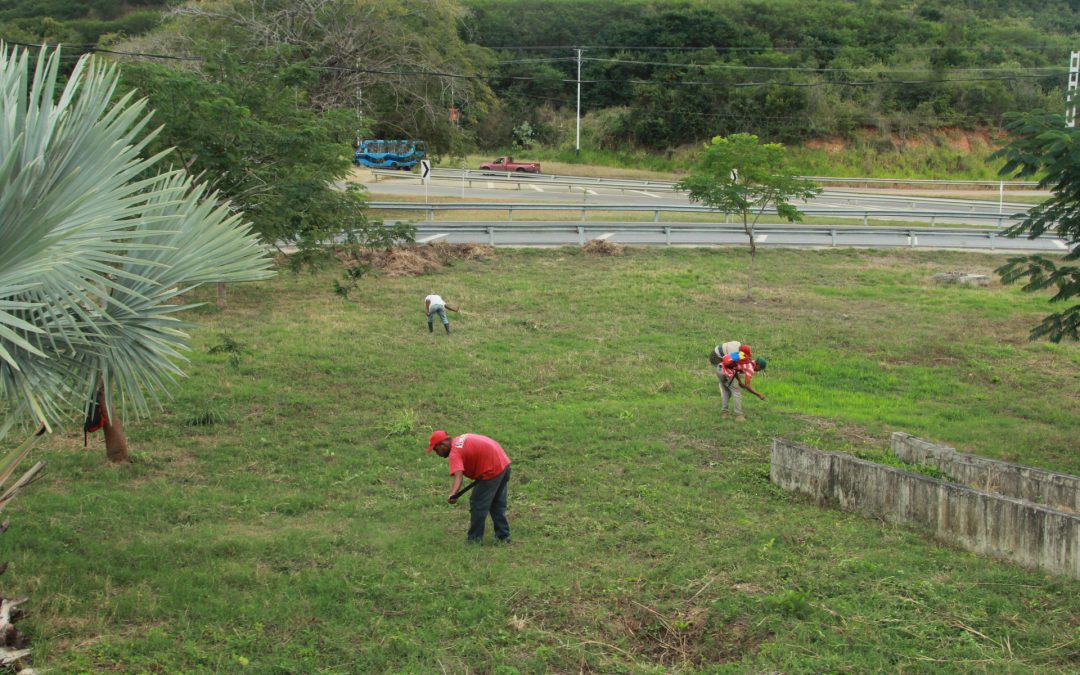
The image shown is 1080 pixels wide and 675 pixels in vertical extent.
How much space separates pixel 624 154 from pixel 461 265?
3611 cm

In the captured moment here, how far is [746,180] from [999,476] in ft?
48.4

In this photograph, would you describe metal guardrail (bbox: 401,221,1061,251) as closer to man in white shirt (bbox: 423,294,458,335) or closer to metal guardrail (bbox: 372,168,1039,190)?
man in white shirt (bbox: 423,294,458,335)

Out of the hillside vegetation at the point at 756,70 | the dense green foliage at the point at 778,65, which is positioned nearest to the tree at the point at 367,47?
the hillside vegetation at the point at 756,70

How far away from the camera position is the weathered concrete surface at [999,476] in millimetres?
10703

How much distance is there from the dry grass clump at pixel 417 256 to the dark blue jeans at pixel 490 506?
1523 centimetres

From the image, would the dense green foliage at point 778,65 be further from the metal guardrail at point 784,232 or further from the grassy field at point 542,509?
the grassy field at point 542,509

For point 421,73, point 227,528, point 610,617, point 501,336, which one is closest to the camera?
point 610,617

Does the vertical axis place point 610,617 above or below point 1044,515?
below

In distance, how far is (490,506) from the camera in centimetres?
1011

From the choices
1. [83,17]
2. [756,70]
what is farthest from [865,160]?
[83,17]

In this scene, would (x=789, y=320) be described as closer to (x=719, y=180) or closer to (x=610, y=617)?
(x=719, y=180)

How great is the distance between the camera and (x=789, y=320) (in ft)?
72.9

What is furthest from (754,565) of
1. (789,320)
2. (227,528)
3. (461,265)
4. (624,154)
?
(624,154)

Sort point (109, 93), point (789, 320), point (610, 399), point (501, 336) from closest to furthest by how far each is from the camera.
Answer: point (109, 93) → point (610, 399) → point (501, 336) → point (789, 320)
